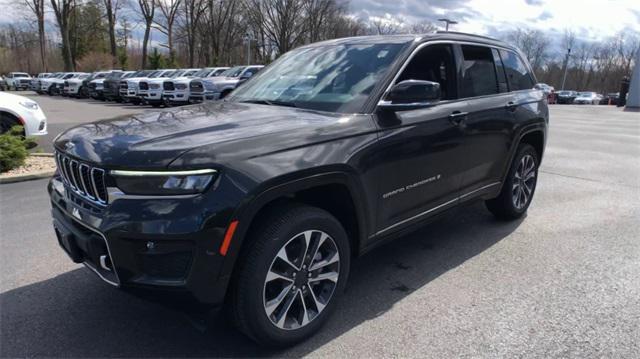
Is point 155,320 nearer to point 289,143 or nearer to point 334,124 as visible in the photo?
point 289,143

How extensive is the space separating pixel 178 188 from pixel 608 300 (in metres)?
3.17

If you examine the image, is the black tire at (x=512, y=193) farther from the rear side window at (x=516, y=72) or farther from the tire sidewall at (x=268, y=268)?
the tire sidewall at (x=268, y=268)

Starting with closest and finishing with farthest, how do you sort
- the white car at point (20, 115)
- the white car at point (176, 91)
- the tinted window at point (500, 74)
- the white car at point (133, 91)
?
the tinted window at point (500, 74) → the white car at point (20, 115) → the white car at point (176, 91) → the white car at point (133, 91)

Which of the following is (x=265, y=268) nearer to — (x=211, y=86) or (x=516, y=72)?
(x=516, y=72)

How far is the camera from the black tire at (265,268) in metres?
2.51

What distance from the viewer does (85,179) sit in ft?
8.54

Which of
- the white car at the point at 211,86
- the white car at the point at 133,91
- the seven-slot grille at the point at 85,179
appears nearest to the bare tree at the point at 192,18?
the white car at the point at 133,91

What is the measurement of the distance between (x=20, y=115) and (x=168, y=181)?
7.96 m

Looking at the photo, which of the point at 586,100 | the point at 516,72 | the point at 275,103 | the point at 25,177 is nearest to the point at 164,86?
the point at 25,177

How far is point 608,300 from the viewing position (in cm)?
346

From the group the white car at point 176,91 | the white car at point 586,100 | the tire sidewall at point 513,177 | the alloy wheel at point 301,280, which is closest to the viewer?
the alloy wheel at point 301,280

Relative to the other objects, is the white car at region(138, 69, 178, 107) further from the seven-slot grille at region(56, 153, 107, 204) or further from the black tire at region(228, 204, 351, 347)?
the black tire at region(228, 204, 351, 347)

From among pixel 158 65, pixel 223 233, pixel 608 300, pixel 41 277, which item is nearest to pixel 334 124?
pixel 223 233

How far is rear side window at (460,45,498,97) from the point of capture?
4172mm
